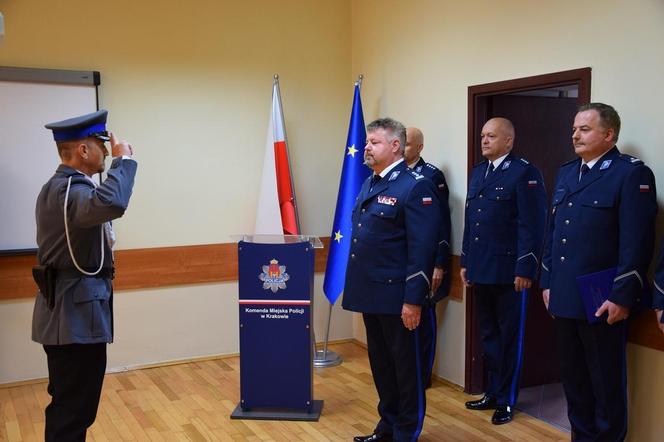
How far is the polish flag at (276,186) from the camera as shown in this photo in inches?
193

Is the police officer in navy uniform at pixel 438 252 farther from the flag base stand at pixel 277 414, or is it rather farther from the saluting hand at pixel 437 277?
the flag base stand at pixel 277 414

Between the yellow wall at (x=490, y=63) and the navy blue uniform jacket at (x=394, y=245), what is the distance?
998 mm

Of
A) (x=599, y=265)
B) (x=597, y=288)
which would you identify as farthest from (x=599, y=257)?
(x=597, y=288)

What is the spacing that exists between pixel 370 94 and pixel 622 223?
2793 mm

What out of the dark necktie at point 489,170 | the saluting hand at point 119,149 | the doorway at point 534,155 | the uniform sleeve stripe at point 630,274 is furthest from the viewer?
the doorway at point 534,155

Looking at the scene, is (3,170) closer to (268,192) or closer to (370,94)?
(268,192)

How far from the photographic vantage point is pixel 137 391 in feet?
14.0

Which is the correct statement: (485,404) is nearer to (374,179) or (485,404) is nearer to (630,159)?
(374,179)

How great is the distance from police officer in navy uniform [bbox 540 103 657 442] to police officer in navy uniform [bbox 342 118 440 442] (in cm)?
60

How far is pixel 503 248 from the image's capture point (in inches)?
145

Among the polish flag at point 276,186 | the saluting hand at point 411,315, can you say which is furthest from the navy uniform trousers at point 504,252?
the polish flag at point 276,186

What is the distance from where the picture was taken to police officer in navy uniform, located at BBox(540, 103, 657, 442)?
9.04ft

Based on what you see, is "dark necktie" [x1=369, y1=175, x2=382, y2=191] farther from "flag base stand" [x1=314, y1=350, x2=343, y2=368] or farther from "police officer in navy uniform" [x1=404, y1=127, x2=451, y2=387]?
"flag base stand" [x1=314, y1=350, x2=343, y2=368]

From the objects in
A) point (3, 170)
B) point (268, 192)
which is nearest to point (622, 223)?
point (268, 192)
